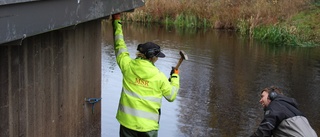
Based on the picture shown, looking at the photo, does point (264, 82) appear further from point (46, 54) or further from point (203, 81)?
point (46, 54)

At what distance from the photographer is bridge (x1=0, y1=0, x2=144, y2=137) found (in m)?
3.45

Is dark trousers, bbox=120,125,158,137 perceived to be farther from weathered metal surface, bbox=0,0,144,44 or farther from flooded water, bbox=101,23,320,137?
flooded water, bbox=101,23,320,137

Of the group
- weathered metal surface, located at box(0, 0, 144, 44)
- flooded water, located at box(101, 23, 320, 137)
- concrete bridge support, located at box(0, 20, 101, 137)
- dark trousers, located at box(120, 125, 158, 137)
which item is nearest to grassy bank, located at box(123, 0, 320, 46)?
flooded water, located at box(101, 23, 320, 137)

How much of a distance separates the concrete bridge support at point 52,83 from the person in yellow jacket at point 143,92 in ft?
2.06

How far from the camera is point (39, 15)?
3.50m

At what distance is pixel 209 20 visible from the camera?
31.4m

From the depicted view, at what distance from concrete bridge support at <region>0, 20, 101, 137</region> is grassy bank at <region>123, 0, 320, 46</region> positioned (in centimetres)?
2015

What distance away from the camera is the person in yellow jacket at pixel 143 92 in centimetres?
521

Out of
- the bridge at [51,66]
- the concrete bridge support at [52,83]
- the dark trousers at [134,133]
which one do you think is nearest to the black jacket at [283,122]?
the dark trousers at [134,133]

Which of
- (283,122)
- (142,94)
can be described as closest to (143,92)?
(142,94)

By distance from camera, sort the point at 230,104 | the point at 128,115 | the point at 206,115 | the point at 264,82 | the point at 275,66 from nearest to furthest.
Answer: the point at 128,115 < the point at 206,115 < the point at 230,104 < the point at 264,82 < the point at 275,66

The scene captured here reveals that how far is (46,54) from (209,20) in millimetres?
27082

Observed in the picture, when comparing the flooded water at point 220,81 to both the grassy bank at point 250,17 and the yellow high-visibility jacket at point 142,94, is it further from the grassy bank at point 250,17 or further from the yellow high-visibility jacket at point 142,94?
the yellow high-visibility jacket at point 142,94

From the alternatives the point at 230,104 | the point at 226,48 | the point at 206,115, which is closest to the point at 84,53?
the point at 206,115
